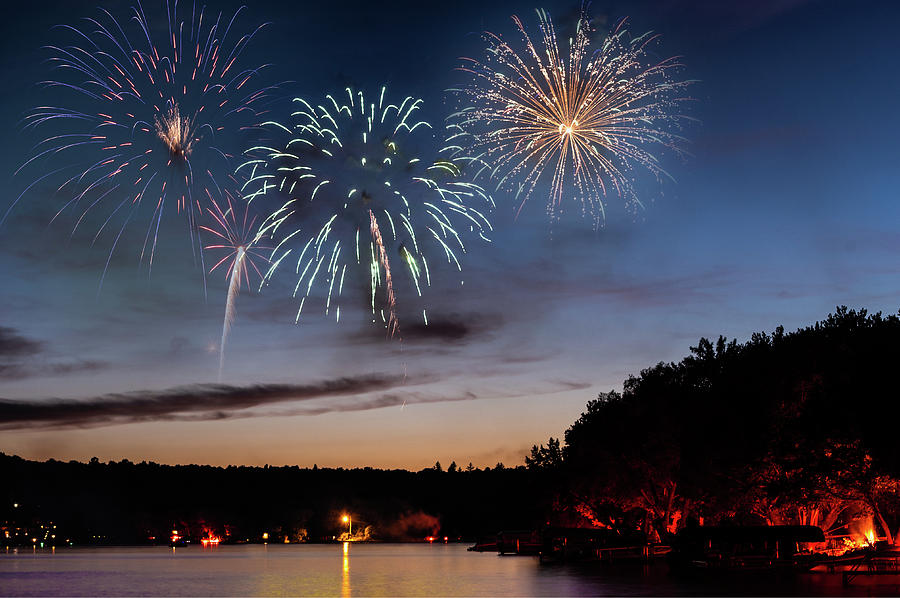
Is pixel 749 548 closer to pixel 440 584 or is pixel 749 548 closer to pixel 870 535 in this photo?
pixel 870 535

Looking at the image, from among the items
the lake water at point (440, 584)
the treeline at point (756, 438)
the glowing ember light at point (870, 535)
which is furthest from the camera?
the glowing ember light at point (870, 535)

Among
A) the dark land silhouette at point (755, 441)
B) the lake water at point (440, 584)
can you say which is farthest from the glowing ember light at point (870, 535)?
the lake water at point (440, 584)

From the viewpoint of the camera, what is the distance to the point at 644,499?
10412cm

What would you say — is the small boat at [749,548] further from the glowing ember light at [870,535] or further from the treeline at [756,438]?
the glowing ember light at [870,535]

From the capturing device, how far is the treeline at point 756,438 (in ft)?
208

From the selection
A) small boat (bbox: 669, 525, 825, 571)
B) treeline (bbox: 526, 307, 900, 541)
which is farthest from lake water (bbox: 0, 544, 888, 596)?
treeline (bbox: 526, 307, 900, 541)

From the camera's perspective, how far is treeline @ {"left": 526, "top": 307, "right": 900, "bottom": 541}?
63.3m

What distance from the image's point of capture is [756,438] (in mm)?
77250

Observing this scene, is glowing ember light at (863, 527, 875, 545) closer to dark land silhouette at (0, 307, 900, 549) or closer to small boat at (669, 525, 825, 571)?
dark land silhouette at (0, 307, 900, 549)

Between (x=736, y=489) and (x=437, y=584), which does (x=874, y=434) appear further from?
(x=437, y=584)

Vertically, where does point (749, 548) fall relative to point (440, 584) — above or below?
above

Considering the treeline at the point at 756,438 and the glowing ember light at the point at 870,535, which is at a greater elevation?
the treeline at the point at 756,438

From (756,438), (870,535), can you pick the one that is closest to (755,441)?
(756,438)

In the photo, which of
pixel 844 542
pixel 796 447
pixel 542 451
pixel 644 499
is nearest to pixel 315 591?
pixel 796 447
